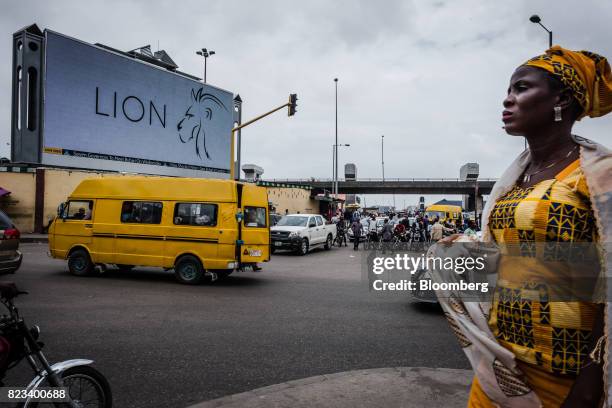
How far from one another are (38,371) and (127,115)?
116 feet

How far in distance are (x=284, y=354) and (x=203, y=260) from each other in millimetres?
5818

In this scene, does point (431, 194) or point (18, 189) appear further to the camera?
point (431, 194)

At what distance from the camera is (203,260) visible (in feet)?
35.3

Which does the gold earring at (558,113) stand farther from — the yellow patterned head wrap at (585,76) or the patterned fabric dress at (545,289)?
the patterned fabric dress at (545,289)

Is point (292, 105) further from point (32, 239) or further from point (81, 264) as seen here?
point (32, 239)

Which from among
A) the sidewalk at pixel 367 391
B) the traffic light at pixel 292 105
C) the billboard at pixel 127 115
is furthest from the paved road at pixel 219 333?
the billboard at pixel 127 115

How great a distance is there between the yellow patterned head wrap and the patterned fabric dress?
9.9 inches

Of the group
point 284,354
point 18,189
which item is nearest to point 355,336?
point 284,354

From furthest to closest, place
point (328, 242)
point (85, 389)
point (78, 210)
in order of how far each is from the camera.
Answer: point (328, 242) → point (78, 210) → point (85, 389)

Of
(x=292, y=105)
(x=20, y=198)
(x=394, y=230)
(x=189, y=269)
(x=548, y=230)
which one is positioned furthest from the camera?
(x=20, y=198)

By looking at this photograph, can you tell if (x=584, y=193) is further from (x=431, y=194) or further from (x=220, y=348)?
(x=431, y=194)

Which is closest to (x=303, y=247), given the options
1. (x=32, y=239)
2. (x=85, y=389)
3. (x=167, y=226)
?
(x=167, y=226)

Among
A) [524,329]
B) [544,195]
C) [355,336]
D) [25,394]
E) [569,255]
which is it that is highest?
[544,195]

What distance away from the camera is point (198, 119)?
42281 millimetres
